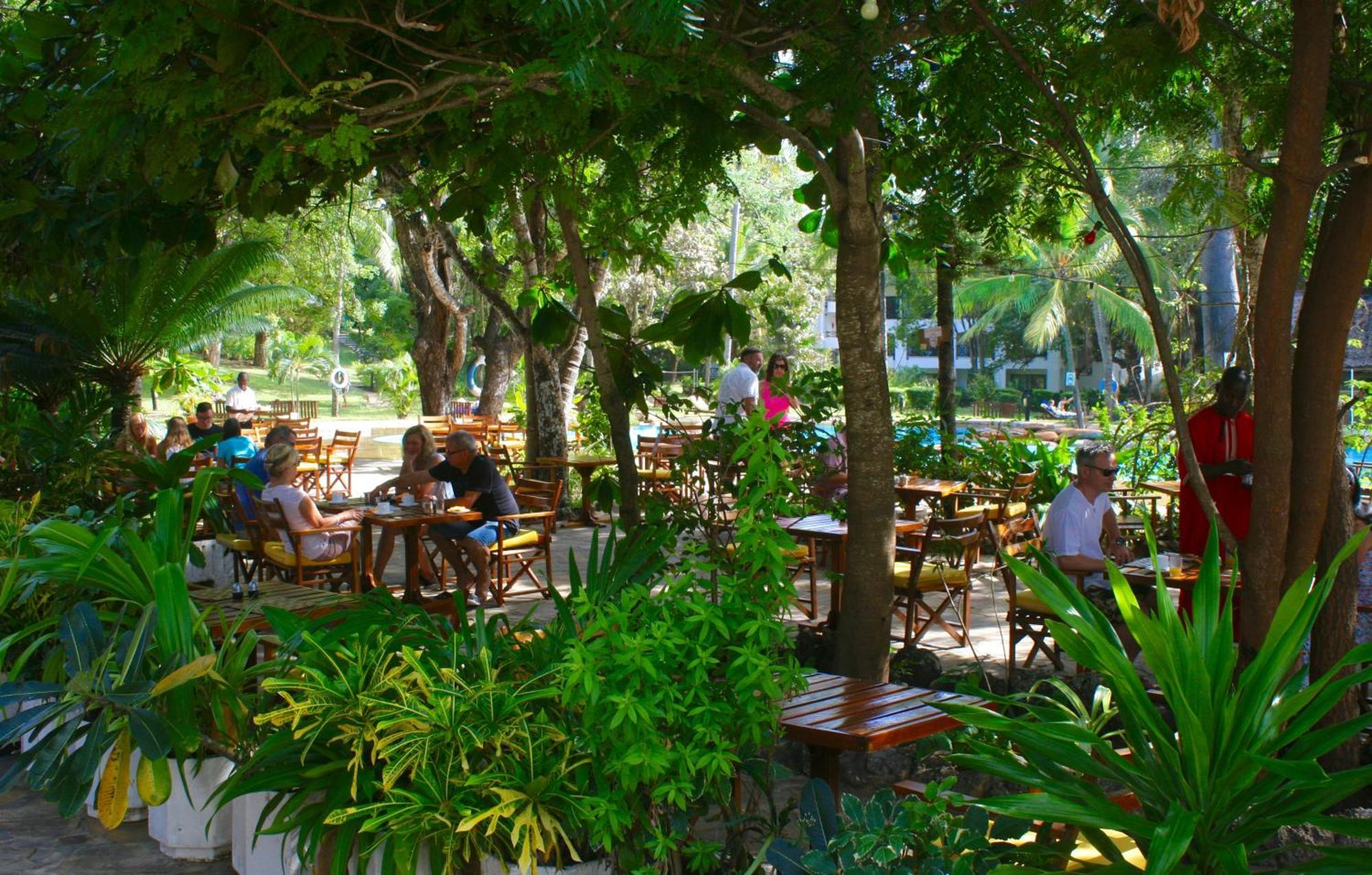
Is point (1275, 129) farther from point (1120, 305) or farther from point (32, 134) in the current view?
point (1120, 305)

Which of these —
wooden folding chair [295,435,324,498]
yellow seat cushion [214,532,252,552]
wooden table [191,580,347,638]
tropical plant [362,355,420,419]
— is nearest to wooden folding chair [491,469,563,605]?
yellow seat cushion [214,532,252,552]

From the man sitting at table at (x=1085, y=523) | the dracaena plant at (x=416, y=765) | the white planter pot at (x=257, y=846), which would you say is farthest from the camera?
the man sitting at table at (x=1085, y=523)

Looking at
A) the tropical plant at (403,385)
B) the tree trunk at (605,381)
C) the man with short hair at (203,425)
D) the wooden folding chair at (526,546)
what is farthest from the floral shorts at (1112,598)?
the tropical plant at (403,385)

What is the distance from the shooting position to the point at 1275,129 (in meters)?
4.87

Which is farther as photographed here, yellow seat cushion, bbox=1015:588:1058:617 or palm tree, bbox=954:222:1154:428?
palm tree, bbox=954:222:1154:428

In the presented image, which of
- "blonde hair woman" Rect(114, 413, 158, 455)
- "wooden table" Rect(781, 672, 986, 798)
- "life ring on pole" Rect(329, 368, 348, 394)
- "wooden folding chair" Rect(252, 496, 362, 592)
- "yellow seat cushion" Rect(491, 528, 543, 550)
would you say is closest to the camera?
"wooden table" Rect(781, 672, 986, 798)

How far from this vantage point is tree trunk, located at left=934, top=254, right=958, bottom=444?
11.1m

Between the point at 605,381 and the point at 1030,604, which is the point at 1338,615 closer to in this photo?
the point at 1030,604

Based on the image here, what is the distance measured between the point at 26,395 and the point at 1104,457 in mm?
8949

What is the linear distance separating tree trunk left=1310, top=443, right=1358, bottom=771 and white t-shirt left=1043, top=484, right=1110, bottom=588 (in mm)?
1596

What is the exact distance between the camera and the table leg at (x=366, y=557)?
779 centimetres

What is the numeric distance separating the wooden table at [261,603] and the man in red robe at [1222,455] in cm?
413

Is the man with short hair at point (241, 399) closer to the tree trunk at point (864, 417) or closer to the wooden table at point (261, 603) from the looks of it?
the wooden table at point (261, 603)

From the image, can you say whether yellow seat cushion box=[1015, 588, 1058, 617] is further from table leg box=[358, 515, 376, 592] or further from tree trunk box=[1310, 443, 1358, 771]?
table leg box=[358, 515, 376, 592]
